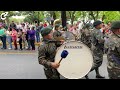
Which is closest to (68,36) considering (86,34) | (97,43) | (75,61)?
(97,43)

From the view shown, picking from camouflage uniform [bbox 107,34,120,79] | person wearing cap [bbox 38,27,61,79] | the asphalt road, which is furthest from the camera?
the asphalt road

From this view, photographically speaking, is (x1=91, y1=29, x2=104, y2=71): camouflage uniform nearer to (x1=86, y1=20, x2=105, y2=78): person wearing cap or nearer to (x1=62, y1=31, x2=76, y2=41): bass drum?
(x1=86, y1=20, x2=105, y2=78): person wearing cap

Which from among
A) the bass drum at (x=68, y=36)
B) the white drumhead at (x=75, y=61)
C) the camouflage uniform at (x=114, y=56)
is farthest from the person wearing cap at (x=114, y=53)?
the bass drum at (x=68, y=36)

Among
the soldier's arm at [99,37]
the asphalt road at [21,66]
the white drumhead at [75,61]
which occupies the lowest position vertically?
the asphalt road at [21,66]

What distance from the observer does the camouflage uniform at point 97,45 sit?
26.2 ft

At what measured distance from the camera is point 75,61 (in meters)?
6.03

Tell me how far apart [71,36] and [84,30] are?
1259 mm

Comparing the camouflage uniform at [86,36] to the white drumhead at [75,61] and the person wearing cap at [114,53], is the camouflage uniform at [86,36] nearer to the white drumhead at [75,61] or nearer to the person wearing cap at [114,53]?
the white drumhead at [75,61]

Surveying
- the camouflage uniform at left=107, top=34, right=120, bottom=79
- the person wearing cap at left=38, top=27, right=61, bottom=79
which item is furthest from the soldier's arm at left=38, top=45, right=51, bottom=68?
the camouflage uniform at left=107, top=34, right=120, bottom=79

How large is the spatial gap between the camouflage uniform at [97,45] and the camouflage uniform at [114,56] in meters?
3.16

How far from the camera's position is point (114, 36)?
4828 millimetres

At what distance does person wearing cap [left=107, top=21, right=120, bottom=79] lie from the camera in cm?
470
